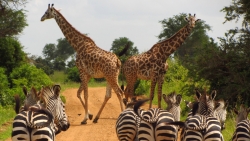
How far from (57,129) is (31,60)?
18.1 meters

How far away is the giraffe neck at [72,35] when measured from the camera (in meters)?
15.9

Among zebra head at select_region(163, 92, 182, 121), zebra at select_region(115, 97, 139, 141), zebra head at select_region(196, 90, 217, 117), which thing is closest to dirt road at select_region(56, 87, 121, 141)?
zebra head at select_region(163, 92, 182, 121)

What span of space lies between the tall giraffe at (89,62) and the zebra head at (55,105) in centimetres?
645

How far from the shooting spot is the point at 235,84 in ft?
49.9

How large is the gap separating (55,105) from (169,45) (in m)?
8.03

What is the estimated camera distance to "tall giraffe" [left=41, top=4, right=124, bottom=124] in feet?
49.5

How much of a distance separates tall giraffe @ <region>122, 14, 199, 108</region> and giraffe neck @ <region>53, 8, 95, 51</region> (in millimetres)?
1397

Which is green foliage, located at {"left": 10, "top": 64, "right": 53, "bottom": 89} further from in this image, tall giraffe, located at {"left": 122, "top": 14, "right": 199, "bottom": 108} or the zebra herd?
the zebra herd

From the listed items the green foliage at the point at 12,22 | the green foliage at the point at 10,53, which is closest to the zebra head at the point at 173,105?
the green foliage at the point at 10,53

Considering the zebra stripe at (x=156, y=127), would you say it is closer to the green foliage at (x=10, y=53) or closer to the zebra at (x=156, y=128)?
the zebra at (x=156, y=128)

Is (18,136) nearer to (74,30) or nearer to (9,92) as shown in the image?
(74,30)

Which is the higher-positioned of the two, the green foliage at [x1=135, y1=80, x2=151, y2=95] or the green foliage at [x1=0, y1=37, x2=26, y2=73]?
the green foliage at [x1=0, y1=37, x2=26, y2=73]

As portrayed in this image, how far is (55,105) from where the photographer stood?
8.38 m

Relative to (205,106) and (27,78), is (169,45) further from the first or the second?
(205,106)
